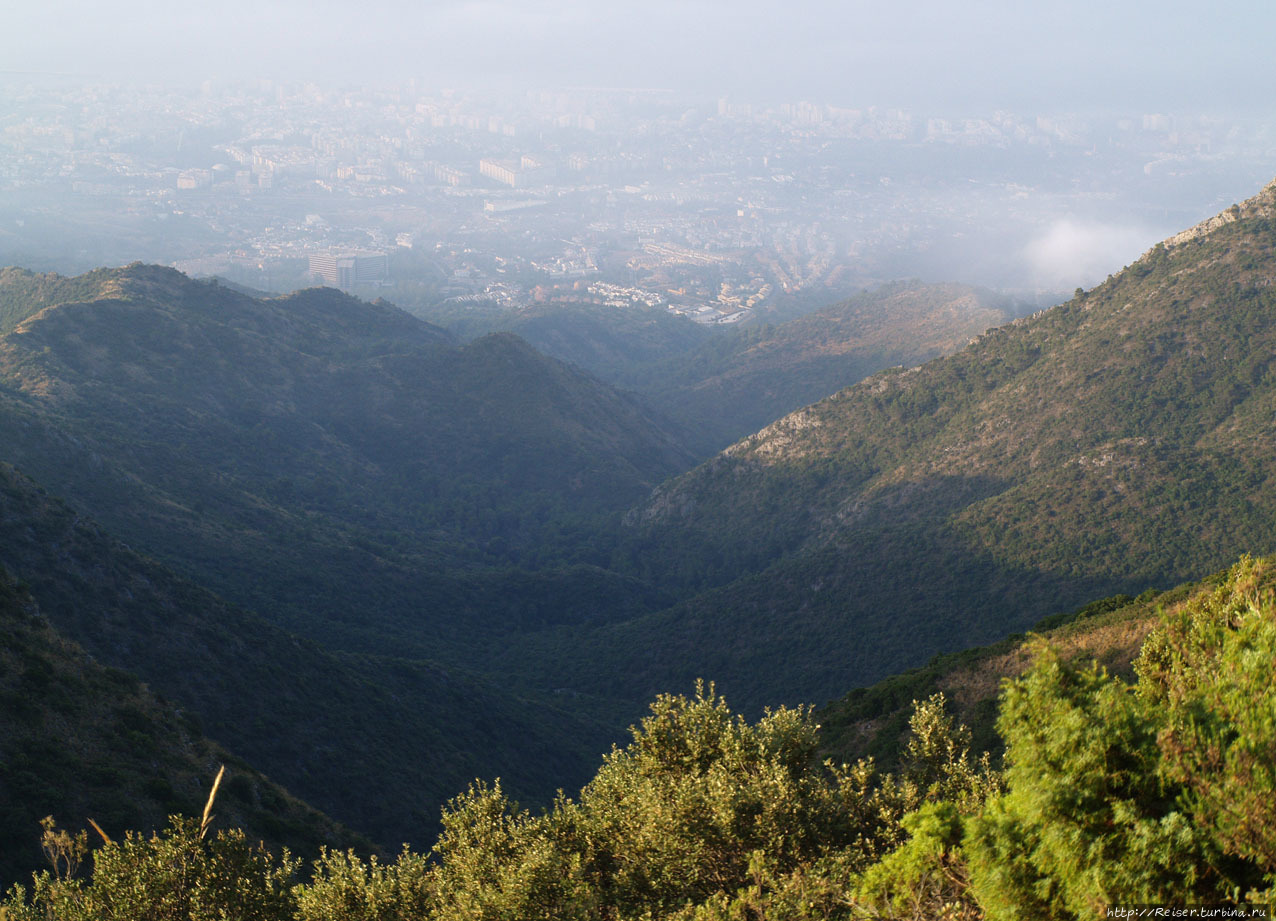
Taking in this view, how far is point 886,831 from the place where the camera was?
57.8 ft

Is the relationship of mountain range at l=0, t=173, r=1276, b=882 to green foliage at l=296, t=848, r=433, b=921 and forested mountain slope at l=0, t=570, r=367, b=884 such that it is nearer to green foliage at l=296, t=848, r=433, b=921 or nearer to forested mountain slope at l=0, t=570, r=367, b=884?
forested mountain slope at l=0, t=570, r=367, b=884

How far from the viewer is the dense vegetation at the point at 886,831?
11.7 m

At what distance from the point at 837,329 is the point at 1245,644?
17434 cm

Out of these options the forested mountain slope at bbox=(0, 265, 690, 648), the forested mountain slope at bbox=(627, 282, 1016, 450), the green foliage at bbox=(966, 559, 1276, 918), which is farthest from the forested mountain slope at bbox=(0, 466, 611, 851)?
the forested mountain slope at bbox=(627, 282, 1016, 450)

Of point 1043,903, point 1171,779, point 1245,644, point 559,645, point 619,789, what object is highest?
point 1245,644

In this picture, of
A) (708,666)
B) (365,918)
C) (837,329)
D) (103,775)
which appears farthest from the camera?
(837,329)

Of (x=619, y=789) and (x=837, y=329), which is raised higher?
(x=837, y=329)

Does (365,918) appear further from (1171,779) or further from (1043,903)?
(1171,779)

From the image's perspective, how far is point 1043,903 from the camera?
1238 cm

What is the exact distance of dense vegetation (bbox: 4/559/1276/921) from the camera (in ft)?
38.2

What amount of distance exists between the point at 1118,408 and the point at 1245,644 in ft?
228

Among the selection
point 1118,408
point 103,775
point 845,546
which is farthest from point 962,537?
point 103,775

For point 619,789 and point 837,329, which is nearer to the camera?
point 619,789

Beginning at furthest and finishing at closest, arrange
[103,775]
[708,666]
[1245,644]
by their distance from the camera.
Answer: [708,666]
[103,775]
[1245,644]
